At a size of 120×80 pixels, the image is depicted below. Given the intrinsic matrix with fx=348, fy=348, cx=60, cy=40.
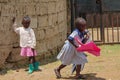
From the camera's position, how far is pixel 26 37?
284 inches

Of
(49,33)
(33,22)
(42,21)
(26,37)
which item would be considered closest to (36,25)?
(33,22)

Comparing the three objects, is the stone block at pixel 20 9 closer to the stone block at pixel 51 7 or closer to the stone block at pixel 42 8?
the stone block at pixel 42 8

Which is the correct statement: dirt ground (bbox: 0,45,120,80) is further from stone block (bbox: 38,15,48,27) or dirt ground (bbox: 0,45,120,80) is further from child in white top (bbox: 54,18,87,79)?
stone block (bbox: 38,15,48,27)

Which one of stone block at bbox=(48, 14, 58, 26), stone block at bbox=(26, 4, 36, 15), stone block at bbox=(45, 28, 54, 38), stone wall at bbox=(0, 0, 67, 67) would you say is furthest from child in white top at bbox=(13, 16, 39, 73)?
stone block at bbox=(48, 14, 58, 26)

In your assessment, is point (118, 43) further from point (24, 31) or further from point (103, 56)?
point (24, 31)

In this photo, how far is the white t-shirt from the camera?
722cm

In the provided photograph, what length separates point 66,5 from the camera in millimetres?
10273

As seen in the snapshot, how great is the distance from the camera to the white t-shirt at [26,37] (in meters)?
7.22

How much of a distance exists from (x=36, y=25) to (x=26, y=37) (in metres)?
0.68

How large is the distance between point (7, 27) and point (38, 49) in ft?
3.42

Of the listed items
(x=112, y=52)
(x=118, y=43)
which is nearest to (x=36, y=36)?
(x=112, y=52)

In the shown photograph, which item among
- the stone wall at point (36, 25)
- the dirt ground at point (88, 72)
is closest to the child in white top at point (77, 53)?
the dirt ground at point (88, 72)

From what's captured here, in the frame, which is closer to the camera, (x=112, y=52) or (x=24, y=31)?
(x=24, y=31)

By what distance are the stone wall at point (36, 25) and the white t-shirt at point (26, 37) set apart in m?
0.18
